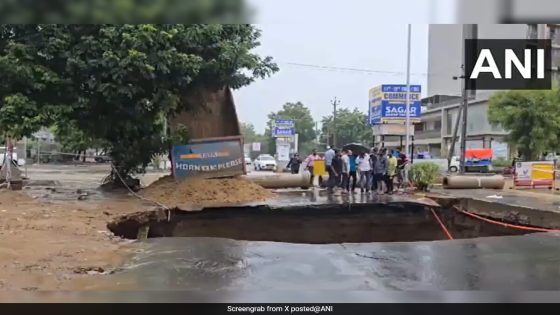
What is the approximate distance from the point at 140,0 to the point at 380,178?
13.3 metres

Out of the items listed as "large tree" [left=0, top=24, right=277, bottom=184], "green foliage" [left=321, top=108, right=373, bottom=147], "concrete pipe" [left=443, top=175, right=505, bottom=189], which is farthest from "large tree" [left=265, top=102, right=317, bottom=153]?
"large tree" [left=0, top=24, right=277, bottom=184]

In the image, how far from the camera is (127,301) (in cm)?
464

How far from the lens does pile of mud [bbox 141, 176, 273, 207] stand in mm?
13750

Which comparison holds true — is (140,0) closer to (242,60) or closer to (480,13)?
(480,13)

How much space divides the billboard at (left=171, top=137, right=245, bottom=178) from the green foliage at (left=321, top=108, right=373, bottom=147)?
51.1 m

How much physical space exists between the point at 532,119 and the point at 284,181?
19737mm

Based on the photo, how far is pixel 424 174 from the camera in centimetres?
1755

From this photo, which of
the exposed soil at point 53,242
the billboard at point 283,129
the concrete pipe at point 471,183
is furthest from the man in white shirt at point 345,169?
the billboard at point 283,129

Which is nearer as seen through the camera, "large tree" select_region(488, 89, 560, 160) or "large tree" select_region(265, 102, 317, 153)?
"large tree" select_region(488, 89, 560, 160)

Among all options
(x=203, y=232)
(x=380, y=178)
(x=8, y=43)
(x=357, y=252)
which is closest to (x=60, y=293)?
(x=357, y=252)

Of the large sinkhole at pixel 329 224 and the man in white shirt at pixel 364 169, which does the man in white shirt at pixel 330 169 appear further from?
the large sinkhole at pixel 329 224

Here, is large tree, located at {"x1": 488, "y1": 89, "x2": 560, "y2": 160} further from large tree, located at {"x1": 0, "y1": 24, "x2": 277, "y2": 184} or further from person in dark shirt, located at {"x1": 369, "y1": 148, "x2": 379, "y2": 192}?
large tree, located at {"x1": 0, "y1": 24, "x2": 277, "y2": 184}

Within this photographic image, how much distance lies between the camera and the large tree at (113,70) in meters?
12.9

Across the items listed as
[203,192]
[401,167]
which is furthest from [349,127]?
[203,192]
